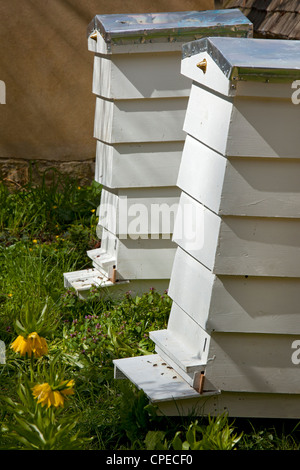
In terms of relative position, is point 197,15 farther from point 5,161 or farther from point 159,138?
point 5,161

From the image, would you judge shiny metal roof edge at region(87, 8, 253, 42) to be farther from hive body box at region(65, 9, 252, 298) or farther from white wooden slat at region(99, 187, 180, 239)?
white wooden slat at region(99, 187, 180, 239)

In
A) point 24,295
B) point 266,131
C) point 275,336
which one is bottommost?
point 24,295

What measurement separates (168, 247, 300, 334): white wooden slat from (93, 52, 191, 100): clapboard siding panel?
150 centimetres

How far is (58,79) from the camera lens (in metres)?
6.02

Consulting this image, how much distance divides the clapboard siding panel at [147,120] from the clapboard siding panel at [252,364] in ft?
5.19

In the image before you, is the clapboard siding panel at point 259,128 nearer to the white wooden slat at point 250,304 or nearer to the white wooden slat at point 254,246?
the white wooden slat at point 254,246

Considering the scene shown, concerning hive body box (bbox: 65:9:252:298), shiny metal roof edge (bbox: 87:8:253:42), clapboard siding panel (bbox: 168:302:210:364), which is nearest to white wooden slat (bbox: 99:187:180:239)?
hive body box (bbox: 65:9:252:298)

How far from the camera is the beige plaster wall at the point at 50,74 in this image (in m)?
5.89

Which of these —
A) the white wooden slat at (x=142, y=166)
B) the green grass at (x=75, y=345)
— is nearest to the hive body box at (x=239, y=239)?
the green grass at (x=75, y=345)

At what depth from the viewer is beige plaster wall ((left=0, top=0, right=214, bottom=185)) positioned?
19.3ft

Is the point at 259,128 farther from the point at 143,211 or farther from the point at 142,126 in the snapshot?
the point at 143,211

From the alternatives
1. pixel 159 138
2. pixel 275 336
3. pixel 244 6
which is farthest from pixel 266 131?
pixel 244 6

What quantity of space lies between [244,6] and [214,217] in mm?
2902

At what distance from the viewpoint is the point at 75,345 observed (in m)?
3.86
